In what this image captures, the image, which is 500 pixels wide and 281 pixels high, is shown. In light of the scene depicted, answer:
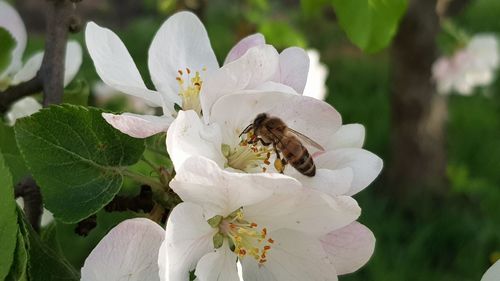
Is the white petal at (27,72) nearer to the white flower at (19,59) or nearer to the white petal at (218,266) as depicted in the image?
the white flower at (19,59)

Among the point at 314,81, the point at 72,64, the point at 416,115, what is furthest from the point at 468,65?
the point at 72,64

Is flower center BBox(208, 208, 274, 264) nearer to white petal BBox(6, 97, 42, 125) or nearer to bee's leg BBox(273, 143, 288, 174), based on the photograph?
bee's leg BBox(273, 143, 288, 174)

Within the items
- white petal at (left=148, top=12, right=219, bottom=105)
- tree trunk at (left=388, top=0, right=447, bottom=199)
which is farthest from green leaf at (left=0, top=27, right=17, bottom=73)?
tree trunk at (left=388, top=0, right=447, bottom=199)

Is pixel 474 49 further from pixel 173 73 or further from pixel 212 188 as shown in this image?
pixel 212 188

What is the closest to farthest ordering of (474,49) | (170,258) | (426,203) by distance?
1. (170,258)
2. (474,49)
3. (426,203)

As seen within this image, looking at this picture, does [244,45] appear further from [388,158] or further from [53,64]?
[388,158]

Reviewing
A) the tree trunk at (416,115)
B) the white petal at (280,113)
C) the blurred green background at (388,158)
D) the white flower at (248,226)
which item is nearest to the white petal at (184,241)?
the white flower at (248,226)

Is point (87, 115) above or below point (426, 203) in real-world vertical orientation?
above

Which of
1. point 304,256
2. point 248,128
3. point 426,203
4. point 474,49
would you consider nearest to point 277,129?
point 248,128
